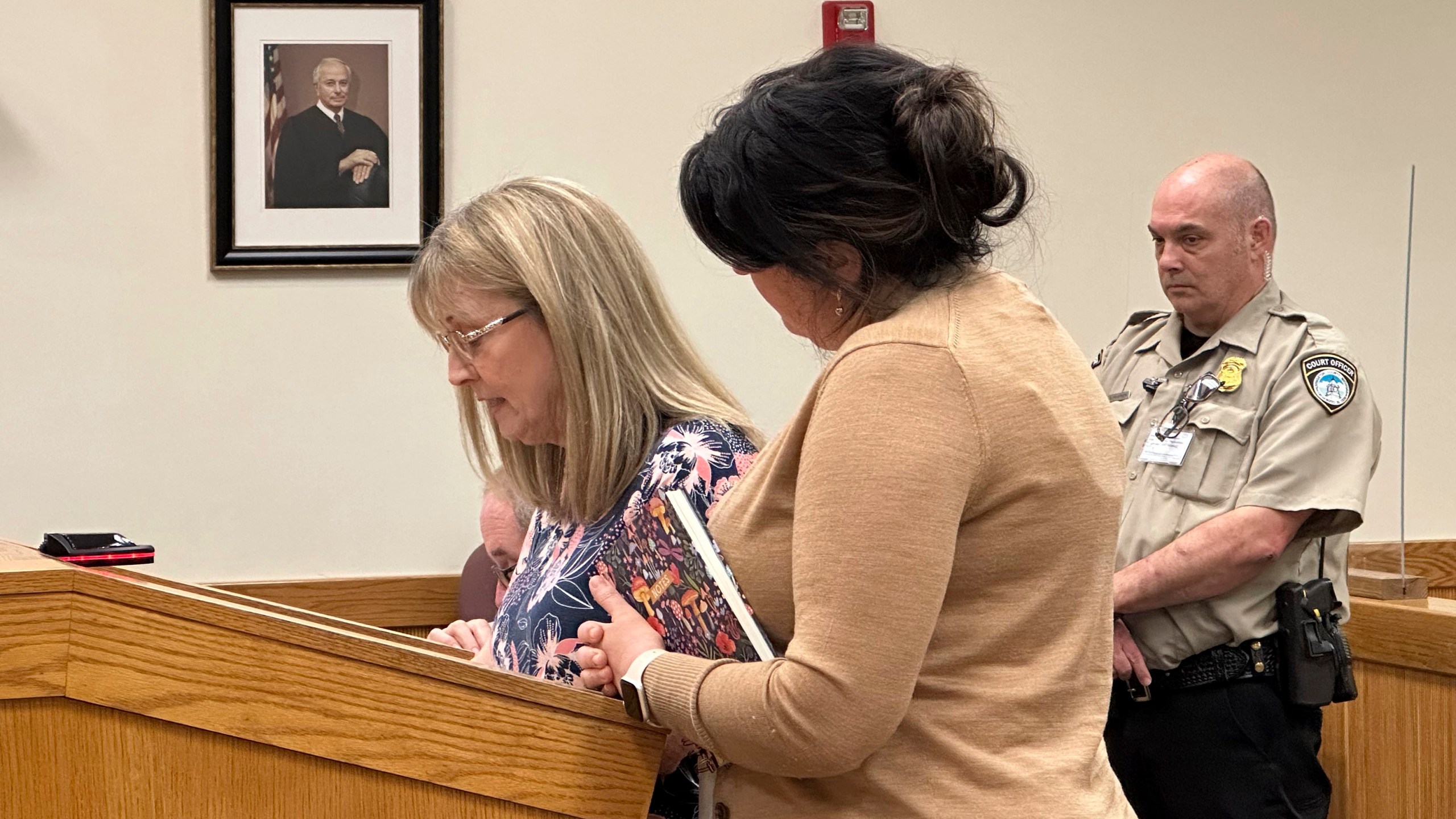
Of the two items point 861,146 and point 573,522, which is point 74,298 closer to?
point 573,522

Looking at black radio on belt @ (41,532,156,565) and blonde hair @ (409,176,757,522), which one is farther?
blonde hair @ (409,176,757,522)

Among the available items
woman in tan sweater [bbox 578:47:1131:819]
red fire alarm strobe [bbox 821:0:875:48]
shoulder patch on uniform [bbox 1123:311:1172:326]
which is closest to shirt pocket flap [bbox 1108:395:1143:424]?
shoulder patch on uniform [bbox 1123:311:1172:326]

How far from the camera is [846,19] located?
371 cm

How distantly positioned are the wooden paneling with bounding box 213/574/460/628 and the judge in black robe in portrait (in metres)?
0.92

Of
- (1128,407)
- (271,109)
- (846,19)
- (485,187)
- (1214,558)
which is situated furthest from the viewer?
(846,19)

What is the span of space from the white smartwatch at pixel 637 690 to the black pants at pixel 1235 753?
5.57 ft

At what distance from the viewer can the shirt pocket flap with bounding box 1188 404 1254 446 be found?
2656 mm

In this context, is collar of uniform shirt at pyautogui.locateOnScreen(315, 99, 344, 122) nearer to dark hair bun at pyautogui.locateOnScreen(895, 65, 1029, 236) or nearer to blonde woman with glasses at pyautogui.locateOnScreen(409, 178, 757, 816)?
blonde woman with glasses at pyautogui.locateOnScreen(409, 178, 757, 816)

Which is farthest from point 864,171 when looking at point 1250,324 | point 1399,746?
point 1399,746

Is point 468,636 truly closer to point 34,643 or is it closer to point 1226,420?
point 34,643

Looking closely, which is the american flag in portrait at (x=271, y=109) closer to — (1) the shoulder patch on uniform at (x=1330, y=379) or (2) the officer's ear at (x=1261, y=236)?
(2) the officer's ear at (x=1261, y=236)

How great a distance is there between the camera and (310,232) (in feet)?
11.3

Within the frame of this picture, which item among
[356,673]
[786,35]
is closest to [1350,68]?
[786,35]

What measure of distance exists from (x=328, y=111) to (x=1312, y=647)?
2498 mm
